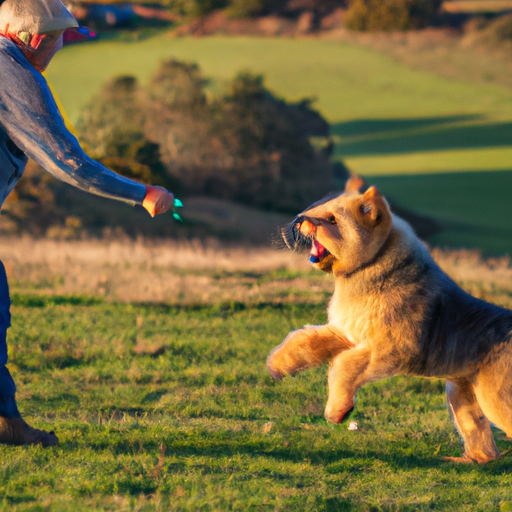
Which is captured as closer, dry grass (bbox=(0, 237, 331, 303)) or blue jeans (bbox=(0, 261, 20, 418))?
blue jeans (bbox=(0, 261, 20, 418))

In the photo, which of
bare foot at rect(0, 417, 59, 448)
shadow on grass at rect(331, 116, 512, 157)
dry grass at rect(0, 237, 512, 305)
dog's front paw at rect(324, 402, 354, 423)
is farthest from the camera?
shadow on grass at rect(331, 116, 512, 157)

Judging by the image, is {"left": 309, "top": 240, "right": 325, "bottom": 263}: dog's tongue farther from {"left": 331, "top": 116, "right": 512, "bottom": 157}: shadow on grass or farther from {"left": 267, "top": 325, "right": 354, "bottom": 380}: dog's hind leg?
{"left": 331, "top": 116, "right": 512, "bottom": 157}: shadow on grass

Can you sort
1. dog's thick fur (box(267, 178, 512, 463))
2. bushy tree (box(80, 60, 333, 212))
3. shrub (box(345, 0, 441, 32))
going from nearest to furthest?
dog's thick fur (box(267, 178, 512, 463))
bushy tree (box(80, 60, 333, 212))
shrub (box(345, 0, 441, 32))

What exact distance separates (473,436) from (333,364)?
1273 millimetres

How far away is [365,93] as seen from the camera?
4788cm

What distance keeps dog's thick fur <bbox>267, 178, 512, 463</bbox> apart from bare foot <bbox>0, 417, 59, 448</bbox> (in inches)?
76.1

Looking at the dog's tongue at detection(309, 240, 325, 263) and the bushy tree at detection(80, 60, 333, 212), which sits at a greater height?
the dog's tongue at detection(309, 240, 325, 263)

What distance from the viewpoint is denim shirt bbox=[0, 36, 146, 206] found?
4918 millimetres

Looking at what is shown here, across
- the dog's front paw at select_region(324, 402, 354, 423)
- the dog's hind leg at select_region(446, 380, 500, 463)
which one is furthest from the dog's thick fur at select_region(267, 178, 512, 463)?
the dog's hind leg at select_region(446, 380, 500, 463)

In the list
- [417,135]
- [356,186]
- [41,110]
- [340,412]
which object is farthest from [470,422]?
[417,135]

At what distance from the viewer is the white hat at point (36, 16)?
195 inches

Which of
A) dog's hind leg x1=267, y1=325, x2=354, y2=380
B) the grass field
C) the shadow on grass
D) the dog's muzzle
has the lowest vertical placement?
the shadow on grass

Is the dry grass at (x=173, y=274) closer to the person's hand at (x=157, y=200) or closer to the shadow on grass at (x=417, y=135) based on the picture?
the person's hand at (x=157, y=200)

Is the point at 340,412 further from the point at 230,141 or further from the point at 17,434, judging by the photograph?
the point at 230,141
